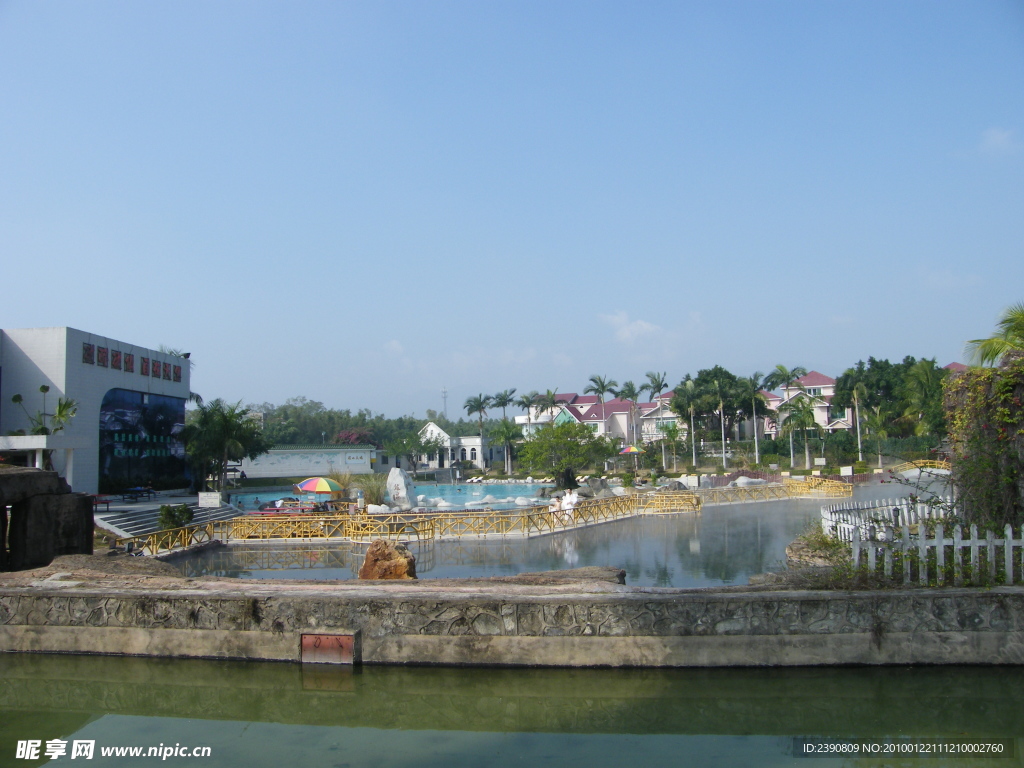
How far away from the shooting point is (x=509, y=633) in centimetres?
872

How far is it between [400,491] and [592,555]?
49.0 feet

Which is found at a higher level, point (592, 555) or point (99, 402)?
point (99, 402)

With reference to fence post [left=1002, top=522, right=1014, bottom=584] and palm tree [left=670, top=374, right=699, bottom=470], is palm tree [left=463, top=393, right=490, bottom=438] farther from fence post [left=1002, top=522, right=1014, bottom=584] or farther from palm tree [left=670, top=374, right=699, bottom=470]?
fence post [left=1002, top=522, right=1014, bottom=584]

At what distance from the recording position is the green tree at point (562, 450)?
40000 mm

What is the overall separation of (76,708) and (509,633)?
15.7 feet

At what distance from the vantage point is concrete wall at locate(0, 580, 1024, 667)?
8367mm

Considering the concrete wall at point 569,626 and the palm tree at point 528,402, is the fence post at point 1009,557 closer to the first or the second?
the concrete wall at point 569,626

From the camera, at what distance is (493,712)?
301 inches

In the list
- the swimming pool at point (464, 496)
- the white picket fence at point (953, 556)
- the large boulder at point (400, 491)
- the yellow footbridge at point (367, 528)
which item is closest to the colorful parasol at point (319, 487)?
the swimming pool at point (464, 496)

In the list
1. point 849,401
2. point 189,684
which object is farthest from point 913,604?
point 849,401

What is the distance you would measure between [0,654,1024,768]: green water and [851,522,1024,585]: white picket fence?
3.83 ft

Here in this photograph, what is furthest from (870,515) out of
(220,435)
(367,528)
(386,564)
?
(220,435)

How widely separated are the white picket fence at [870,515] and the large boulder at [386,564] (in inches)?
296

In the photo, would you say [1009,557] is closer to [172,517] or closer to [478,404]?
[172,517]
